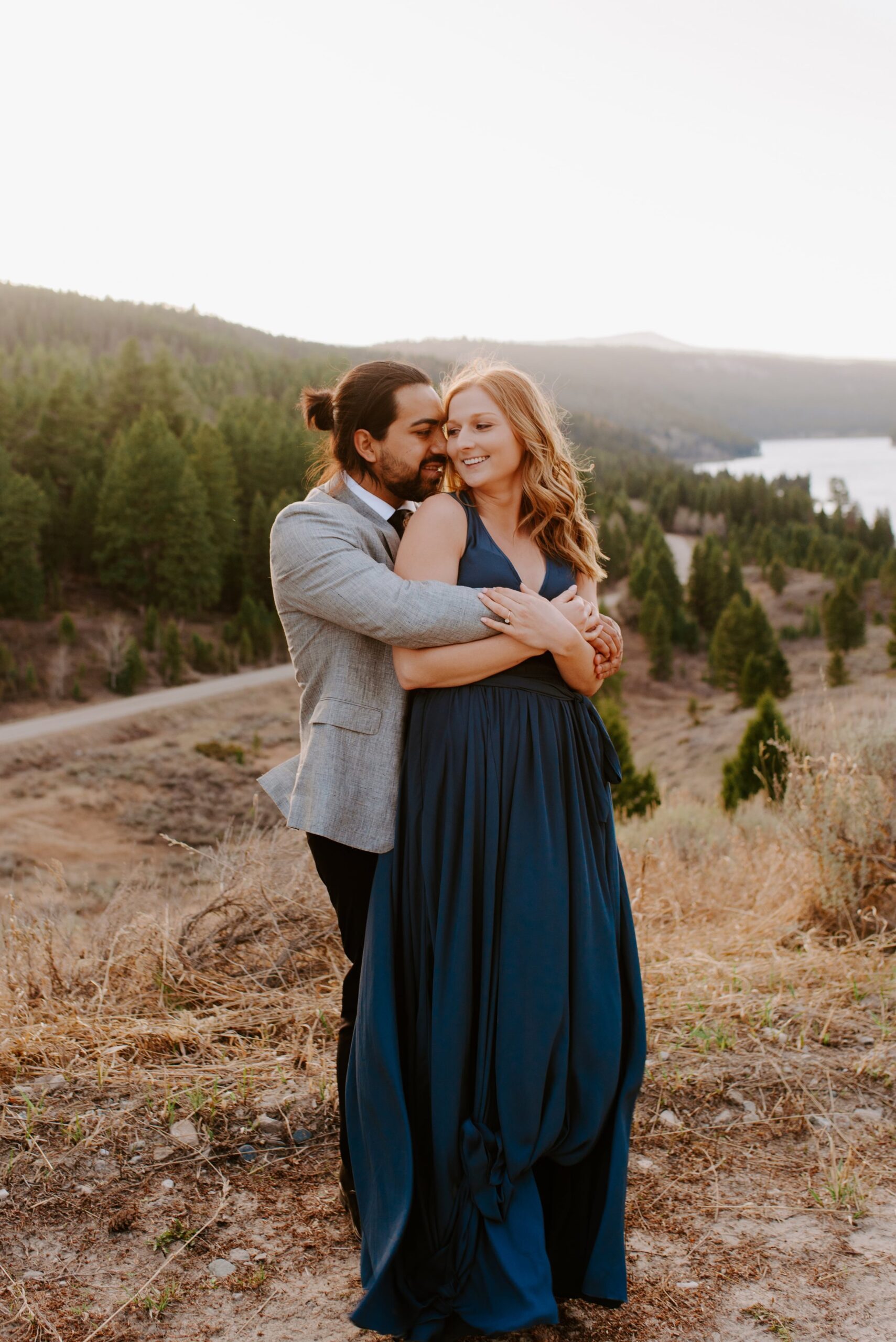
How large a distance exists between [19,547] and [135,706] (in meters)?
11.2

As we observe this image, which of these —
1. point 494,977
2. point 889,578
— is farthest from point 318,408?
point 889,578

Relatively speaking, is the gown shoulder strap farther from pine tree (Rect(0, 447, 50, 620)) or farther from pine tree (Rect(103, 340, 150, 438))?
pine tree (Rect(103, 340, 150, 438))

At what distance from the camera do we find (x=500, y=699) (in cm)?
241

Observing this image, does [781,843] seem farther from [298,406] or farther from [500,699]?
[298,406]

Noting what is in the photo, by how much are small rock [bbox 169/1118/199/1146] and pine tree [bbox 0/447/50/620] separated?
136 feet

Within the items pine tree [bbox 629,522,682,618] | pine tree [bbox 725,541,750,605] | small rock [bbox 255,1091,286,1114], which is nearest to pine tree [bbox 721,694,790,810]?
small rock [bbox 255,1091,286,1114]

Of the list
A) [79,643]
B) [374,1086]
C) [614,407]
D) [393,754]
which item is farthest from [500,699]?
[614,407]

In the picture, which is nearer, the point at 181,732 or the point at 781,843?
the point at 781,843

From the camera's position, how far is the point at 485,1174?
7.35 ft

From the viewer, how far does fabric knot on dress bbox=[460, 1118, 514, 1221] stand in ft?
7.32

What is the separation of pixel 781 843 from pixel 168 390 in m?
55.2

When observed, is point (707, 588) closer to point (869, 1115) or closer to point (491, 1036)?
point (869, 1115)

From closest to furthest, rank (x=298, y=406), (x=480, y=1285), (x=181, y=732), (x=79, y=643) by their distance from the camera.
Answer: (x=480, y=1285)
(x=298, y=406)
(x=181, y=732)
(x=79, y=643)

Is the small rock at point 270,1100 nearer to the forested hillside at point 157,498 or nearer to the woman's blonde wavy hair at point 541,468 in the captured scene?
the woman's blonde wavy hair at point 541,468
